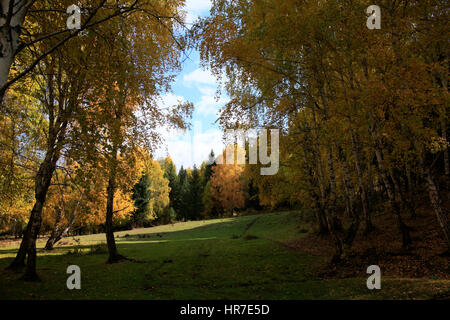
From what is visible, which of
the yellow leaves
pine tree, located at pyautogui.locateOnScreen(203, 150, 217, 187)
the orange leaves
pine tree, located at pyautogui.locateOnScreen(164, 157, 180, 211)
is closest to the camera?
the yellow leaves

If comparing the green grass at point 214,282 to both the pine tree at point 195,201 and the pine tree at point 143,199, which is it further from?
the pine tree at point 195,201

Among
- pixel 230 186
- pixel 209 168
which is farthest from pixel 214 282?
pixel 209 168

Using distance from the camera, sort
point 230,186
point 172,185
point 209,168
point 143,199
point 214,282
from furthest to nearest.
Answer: point 209,168, point 172,185, point 230,186, point 143,199, point 214,282

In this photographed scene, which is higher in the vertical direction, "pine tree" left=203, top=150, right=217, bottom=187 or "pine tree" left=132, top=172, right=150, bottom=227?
"pine tree" left=203, top=150, right=217, bottom=187

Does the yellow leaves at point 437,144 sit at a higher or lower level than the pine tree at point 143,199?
higher

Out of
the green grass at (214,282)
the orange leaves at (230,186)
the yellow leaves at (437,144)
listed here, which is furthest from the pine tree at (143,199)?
the yellow leaves at (437,144)

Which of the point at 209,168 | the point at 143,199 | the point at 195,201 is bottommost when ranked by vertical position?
the point at 195,201

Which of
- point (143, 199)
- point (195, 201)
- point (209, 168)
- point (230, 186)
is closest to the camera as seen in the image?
point (143, 199)

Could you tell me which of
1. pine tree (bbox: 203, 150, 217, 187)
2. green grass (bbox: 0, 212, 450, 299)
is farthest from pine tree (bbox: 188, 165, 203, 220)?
green grass (bbox: 0, 212, 450, 299)

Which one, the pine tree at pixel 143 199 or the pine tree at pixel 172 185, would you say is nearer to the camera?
the pine tree at pixel 143 199

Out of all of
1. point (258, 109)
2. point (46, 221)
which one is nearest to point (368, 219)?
point (258, 109)

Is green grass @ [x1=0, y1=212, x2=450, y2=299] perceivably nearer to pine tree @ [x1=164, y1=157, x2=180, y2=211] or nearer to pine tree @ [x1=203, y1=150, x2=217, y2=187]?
pine tree @ [x1=164, y1=157, x2=180, y2=211]

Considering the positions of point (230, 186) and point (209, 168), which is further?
point (209, 168)

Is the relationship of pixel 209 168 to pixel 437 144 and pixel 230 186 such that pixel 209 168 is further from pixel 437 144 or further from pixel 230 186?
pixel 437 144
